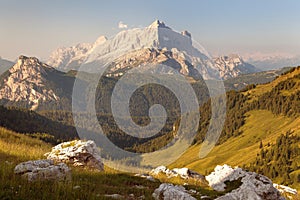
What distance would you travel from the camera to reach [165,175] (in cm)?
3378

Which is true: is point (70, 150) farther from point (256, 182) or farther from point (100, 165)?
point (256, 182)

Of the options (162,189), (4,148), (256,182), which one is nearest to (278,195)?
(256,182)

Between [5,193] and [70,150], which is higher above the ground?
[5,193]

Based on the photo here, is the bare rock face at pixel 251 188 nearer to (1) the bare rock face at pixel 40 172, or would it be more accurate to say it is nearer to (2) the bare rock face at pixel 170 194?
(2) the bare rock face at pixel 170 194

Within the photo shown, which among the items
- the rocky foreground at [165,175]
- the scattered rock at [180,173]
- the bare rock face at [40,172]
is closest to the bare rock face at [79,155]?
the rocky foreground at [165,175]

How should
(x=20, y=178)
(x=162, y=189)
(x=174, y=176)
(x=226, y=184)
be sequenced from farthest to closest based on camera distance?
1. (x=174, y=176)
2. (x=226, y=184)
3. (x=162, y=189)
4. (x=20, y=178)

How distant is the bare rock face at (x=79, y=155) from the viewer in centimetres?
2847

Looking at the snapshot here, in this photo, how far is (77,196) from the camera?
42.8ft

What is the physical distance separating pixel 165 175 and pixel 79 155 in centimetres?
985

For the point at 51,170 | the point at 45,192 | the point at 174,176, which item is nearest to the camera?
the point at 45,192

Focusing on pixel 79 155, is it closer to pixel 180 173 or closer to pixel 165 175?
pixel 165 175

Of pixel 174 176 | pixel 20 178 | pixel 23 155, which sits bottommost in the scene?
pixel 174 176

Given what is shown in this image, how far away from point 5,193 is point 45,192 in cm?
148

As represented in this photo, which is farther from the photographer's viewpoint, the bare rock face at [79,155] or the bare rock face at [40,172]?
the bare rock face at [79,155]
